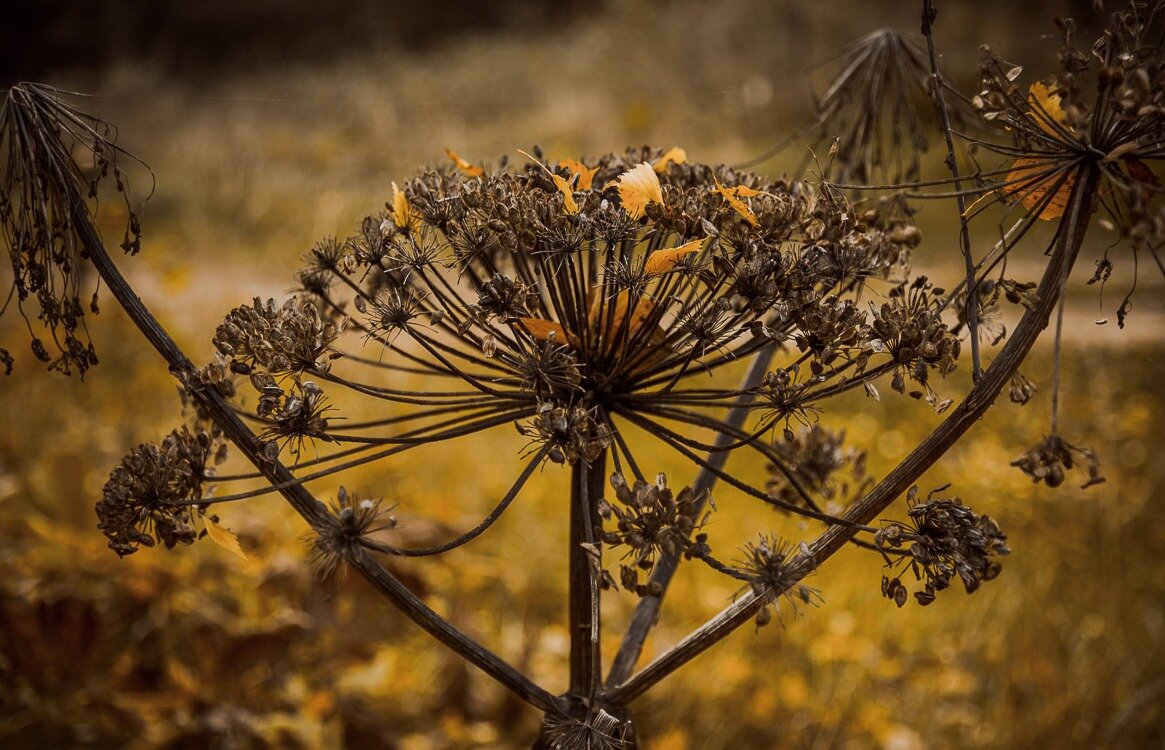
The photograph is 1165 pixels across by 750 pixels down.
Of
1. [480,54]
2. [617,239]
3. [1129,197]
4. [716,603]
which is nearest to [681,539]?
→ [617,239]

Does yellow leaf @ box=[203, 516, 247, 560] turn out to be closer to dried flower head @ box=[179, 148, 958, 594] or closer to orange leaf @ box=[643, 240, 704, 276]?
dried flower head @ box=[179, 148, 958, 594]

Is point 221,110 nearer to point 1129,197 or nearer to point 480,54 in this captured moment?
point 480,54

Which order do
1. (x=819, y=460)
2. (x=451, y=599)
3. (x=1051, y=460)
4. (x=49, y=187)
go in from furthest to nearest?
1. (x=451, y=599)
2. (x=819, y=460)
3. (x=49, y=187)
4. (x=1051, y=460)

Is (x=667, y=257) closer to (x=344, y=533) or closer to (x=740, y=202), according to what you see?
(x=740, y=202)

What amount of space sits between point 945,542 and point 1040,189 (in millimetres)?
387

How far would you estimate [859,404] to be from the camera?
520 cm

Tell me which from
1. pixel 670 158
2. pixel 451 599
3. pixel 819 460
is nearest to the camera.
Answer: pixel 670 158

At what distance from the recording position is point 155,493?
3.29 ft

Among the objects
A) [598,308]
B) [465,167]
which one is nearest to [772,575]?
[598,308]

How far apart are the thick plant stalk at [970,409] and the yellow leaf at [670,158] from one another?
47 centimetres

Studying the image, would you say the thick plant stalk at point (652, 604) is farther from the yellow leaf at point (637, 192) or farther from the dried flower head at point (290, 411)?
the dried flower head at point (290, 411)

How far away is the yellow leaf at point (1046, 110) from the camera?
0.89m

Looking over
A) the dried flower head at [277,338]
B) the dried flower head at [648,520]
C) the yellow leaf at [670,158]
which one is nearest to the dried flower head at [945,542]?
the dried flower head at [648,520]

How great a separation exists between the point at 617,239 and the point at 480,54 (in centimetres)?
1283
